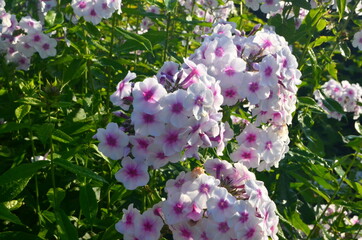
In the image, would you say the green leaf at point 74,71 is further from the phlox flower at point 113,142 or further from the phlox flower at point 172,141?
the phlox flower at point 172,141

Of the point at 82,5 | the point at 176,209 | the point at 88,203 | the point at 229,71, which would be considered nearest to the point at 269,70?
the point at 229,71

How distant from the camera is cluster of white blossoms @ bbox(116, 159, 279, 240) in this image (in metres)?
1.47

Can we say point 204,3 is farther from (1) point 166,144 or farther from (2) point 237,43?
(1) point 166,144

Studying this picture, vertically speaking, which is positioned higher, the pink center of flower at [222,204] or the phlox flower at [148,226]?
the pink center of flower at [222,204]

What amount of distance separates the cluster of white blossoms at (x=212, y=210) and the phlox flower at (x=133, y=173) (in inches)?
3.3

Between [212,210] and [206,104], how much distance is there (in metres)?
→ 0.29

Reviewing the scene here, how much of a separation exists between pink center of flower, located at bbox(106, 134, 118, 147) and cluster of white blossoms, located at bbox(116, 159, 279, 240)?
21cm

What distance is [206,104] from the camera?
1.42 m

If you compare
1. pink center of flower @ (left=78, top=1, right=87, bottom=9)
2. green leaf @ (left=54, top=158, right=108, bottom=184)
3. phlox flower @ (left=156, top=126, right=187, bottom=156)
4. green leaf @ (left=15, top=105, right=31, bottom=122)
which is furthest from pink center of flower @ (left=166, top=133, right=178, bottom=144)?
pink center of flower @ (left=78, top=1, right=87, bottom=9)

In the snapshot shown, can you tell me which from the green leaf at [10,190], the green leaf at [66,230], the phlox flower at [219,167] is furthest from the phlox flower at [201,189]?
the green leaf at [10,190]

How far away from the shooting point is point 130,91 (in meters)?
1.64

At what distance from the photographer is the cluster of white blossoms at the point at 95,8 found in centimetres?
225

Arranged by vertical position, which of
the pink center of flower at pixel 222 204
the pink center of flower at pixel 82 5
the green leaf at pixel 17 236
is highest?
the pink center of flower at pixel 82 5

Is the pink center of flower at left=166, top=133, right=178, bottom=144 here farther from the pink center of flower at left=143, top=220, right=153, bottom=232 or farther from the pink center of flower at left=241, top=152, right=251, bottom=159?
the pink center of flower at left=241, top=152, right=251, bottom=159
